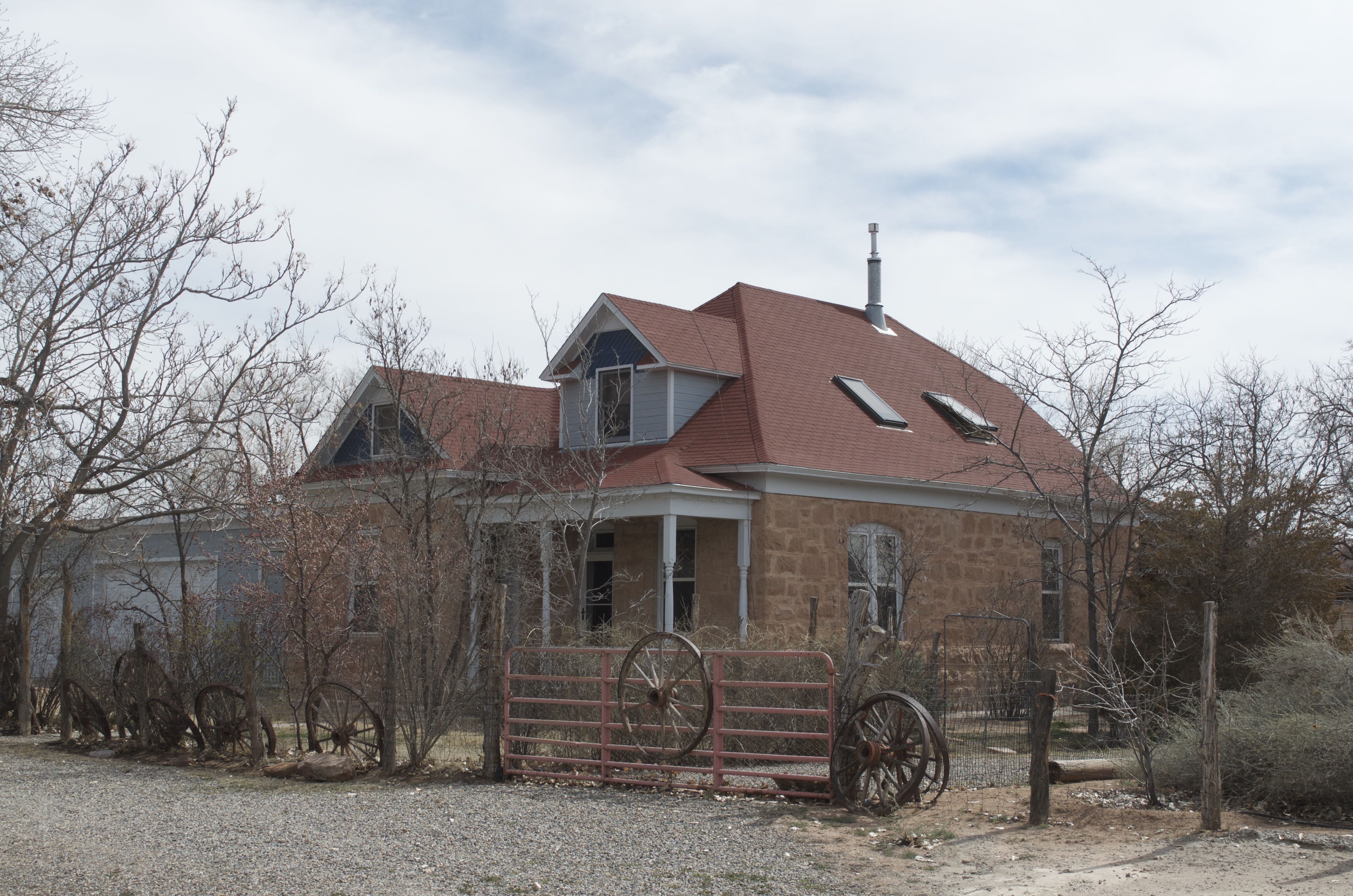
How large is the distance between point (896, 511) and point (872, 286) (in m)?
7.37

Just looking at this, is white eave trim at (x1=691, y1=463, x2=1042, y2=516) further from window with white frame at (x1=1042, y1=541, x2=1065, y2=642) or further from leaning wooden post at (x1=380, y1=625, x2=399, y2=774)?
leaning wooden post at (x1=380, y1=625, x2=399, y2=774)

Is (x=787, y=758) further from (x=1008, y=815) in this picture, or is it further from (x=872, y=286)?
(x=872, y=286)

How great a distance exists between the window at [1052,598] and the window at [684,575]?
6.72 meters

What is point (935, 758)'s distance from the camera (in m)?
10.7

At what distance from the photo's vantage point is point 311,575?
14953 mm

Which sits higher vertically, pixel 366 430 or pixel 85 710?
pixel 366 430

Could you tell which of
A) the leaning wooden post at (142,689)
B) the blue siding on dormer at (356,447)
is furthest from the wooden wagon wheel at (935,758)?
the blue siding on dormer at (356,447)

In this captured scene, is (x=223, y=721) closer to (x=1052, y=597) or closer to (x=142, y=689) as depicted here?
(x=142, y=689)

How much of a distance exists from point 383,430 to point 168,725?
22.9 ft

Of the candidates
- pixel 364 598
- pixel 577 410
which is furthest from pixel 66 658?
pixel 577 410

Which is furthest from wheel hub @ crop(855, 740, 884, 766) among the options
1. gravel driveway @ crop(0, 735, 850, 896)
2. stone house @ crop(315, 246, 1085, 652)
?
stone house @ crop(315, 246, 1085, 652)

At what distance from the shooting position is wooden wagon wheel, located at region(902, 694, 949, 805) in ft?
33.9

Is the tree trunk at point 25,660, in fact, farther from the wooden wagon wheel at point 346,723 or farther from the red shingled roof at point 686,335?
the red shingled roof at point 686,335

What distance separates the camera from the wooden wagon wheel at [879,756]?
10.4 metres
